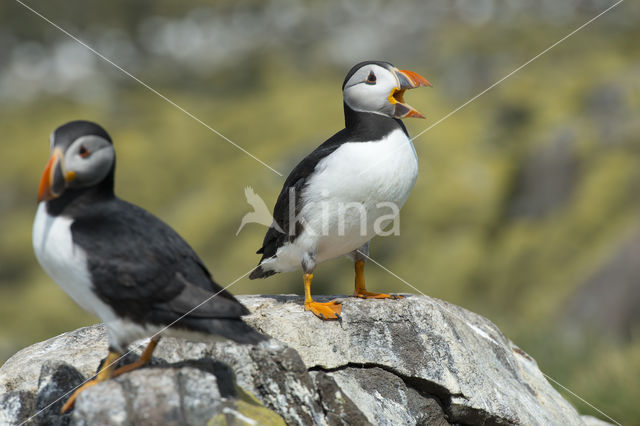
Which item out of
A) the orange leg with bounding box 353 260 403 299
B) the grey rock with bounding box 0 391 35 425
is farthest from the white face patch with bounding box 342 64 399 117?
the grey rock with bounding box 0 391 35 425

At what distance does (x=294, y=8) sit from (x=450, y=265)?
40618 mm

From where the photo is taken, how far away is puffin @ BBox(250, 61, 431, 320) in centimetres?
564

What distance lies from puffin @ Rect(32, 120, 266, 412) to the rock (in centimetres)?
33

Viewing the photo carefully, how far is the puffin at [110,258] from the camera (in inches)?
162

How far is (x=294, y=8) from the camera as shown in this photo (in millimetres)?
55219

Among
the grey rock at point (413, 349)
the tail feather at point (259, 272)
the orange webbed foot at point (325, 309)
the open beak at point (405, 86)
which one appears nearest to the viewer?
the grey rock at point (413, 349)

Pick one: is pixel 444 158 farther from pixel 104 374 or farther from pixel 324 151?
pixel 104 374

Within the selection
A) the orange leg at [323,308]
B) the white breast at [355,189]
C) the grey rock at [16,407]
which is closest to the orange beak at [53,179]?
the grey rock at [16,407]

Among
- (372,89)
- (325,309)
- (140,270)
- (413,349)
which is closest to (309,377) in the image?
(325,309)

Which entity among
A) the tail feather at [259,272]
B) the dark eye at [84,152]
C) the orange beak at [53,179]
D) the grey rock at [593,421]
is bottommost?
the grey rock at [593,421]

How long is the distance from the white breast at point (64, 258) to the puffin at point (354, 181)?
6.57 feet

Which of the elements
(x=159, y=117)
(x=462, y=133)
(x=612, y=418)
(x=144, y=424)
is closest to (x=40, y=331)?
(x=462, y=133)

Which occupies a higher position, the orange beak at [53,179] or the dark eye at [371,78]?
the dark eye at [371,78]

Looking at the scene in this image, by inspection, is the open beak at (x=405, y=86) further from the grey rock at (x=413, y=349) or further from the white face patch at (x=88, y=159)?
the white face patch at (x=88, y=159)
